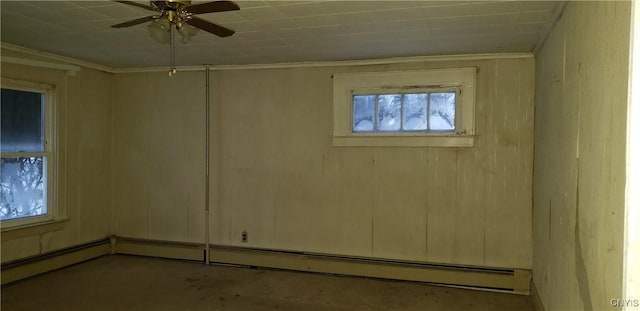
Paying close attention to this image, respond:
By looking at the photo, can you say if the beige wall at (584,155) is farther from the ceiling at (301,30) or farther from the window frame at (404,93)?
the window frame at (404,93)

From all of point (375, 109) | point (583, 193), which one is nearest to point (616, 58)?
point (583, 193)

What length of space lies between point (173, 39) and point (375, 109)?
1.98 meters

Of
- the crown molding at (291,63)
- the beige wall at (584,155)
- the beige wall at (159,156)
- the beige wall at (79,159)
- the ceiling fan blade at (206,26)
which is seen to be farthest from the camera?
the beige wall at (159,156)

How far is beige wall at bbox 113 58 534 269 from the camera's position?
12.8ft

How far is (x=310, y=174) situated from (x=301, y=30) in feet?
5.53

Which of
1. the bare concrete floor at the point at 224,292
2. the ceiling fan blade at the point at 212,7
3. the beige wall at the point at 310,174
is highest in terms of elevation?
the ceiling fan blade at the point at 212,7

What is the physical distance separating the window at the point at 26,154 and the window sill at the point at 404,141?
A: 2.98 m

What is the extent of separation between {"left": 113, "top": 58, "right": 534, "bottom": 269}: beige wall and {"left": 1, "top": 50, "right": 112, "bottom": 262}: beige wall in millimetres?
167

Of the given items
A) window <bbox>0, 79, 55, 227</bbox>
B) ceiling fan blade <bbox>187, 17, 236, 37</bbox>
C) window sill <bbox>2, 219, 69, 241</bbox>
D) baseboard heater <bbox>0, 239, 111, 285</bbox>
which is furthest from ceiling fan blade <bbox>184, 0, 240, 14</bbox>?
baseboard heater <bbox>0, 239, 111, 285</bbox>

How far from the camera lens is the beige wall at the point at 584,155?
144 centimetres

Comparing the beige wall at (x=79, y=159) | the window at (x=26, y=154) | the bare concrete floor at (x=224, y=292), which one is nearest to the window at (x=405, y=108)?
the bare concrete floor at (x=224, y=292)

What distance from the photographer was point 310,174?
4.43 metres

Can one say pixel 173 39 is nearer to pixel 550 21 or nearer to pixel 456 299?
pixel 550 21

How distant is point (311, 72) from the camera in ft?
14.5
